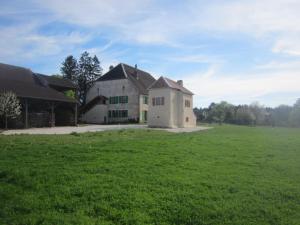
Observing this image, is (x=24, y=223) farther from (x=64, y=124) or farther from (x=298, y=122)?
(x=298, y=122)

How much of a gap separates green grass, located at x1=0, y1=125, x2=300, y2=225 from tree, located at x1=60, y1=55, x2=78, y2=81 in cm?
6161

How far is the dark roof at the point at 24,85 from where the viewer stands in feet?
84.7

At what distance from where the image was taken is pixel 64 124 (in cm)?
3275

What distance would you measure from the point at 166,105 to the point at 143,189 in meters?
27.6


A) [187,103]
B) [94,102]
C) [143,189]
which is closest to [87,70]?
[94,102]

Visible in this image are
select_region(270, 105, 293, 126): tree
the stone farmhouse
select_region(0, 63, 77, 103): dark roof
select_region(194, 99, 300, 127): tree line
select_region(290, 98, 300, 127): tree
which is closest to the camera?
select_region(0, 63, 77, 103): dark roof

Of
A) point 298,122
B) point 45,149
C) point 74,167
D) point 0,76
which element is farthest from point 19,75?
point 298,122

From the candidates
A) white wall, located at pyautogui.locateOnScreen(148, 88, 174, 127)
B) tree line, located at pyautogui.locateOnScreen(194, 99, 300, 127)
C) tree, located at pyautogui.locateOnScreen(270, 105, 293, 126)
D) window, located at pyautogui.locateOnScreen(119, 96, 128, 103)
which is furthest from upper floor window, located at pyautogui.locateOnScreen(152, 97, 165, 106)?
tree, located at pyautogui.locateOnScreen(270, 105, 293, 126)

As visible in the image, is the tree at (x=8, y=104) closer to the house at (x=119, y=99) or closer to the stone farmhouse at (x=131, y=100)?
the stone farmhouse at (x=131, y=100)

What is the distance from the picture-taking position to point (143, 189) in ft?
19.3

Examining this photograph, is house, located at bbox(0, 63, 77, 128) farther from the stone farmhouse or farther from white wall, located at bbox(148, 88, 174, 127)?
white wall, located at bbox(148, 88, 174, 127)

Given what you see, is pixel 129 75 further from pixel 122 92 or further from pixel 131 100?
pixel 131 100

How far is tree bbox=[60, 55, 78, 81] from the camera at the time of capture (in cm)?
6797

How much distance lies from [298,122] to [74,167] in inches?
2236
